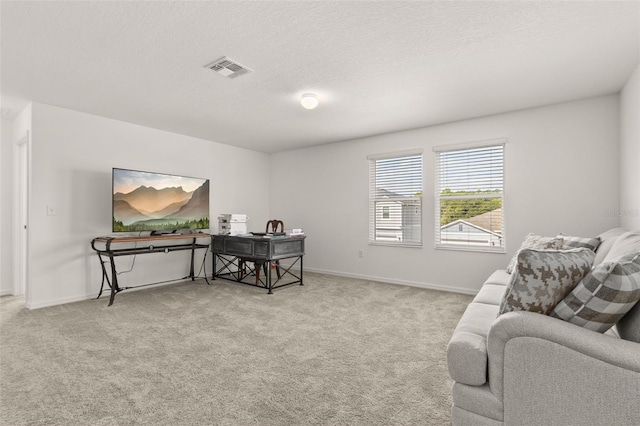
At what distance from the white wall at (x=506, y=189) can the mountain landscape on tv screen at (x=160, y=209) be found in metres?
1.87

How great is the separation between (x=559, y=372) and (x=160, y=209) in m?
4.52

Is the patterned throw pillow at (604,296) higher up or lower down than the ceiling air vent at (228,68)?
lower down

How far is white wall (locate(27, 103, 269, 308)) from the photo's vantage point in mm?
3709

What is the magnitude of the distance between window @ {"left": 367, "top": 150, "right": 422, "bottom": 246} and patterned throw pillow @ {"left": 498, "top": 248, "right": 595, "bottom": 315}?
3431mm

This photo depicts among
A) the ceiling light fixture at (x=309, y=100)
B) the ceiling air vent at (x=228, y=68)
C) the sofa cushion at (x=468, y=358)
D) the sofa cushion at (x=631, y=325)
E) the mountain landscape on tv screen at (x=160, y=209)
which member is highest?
the ceiling air vent at (x=228, y=68)

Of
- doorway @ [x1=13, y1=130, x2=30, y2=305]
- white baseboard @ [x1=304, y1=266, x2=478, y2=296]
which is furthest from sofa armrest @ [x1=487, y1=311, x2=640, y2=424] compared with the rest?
doorway @ [x1=13, y1=130, x2=30, y2=305]

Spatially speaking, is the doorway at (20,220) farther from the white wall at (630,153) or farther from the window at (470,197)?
the white wall at (630,153)

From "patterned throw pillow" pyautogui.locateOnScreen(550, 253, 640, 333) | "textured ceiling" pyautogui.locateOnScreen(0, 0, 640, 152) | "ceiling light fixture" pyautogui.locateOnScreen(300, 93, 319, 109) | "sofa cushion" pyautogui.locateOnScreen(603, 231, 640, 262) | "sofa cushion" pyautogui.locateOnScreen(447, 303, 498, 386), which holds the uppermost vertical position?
"textured ceiling" pyautogui.locateOnScreen(0, 0, 640, 152)

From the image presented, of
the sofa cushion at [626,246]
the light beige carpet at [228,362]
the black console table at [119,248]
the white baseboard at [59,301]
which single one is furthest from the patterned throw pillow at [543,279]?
the white baseboard at [59,301]

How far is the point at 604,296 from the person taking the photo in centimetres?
118

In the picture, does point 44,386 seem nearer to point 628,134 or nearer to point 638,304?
point 638,304

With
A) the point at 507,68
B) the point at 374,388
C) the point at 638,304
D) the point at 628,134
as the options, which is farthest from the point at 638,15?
the point at 374,388

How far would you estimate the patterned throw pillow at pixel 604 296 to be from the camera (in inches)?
45.6

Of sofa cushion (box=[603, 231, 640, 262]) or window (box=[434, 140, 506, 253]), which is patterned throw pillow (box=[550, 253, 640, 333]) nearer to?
sofa cushion (box=[603, 231, 640, 262])
